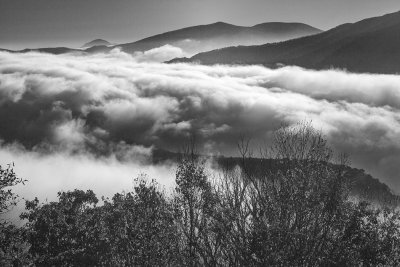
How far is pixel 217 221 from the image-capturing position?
2452 cm

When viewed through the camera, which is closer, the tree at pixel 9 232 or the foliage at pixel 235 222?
the foliage at pixel 235 222

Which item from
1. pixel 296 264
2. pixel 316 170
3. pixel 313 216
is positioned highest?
pixel 316 170

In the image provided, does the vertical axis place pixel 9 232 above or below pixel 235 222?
below

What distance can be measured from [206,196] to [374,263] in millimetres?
15028

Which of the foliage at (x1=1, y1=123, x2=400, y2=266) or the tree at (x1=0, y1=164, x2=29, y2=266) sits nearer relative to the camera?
the foliage at (x1=1, y1=123, x2=400, y2=266)

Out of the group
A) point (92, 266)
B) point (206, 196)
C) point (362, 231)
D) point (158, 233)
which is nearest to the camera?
point (206, 196)

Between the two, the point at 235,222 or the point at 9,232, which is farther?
the point at 9,232

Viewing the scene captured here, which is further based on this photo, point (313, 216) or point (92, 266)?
point (92, 266)

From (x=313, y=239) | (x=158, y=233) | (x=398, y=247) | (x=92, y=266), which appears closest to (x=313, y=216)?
(x=313, y=239)

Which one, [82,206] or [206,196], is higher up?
[206,196]

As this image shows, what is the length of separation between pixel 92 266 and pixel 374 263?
86.5 feet

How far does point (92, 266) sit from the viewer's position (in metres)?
43.5

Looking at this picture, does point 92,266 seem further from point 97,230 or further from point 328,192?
point 328,192

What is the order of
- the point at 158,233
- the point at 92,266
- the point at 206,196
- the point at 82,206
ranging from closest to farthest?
the point at 206,196 < the point at 158,233 < the point at 92,266 < the point at 82,206
